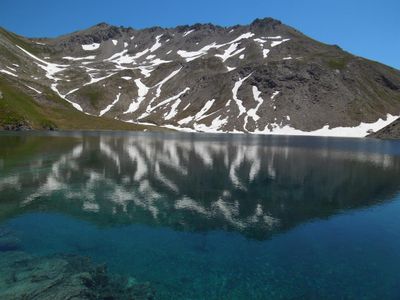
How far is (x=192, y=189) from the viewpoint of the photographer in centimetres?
5116

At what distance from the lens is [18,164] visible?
67.0 metres

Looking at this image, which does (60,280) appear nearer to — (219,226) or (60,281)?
(60,281)

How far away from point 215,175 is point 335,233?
101ft

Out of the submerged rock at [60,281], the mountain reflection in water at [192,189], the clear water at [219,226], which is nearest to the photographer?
the submerged rock at [60,281]

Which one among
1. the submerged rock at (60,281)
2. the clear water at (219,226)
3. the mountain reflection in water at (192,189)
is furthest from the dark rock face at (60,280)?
Answer: the mountain reflection in water at (192,189)

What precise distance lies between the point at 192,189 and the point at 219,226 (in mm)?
16589

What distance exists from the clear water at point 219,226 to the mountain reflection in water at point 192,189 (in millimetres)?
196

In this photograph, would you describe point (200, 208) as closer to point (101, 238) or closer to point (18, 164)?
point (101, 238)

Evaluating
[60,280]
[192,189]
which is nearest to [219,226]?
[60,280]

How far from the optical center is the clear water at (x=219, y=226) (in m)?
23.6

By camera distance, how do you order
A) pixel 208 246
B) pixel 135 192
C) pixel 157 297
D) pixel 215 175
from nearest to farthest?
pixel 157 297 < pixel 208 246 < pixel 135 192 < pixel 215 175

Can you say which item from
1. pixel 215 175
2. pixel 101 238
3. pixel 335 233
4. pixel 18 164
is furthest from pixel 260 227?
pixel 18 164

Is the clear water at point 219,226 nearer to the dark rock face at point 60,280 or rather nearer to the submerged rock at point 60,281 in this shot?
the dark rock face at point 60,280

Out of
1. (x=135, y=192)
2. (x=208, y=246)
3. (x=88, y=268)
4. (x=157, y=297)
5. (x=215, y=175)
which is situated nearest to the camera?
(x=157, y=297)
